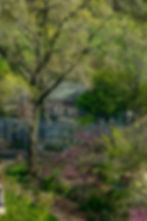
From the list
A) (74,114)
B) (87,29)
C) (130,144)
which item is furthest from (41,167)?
(74,114)

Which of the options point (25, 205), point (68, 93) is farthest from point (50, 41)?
point (68, 93)

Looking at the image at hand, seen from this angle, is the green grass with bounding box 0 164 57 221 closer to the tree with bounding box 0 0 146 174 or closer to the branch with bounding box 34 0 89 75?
the tree with bounding box 0 0 146 174

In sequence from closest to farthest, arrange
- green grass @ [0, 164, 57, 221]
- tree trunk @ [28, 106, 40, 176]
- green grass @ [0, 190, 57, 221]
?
green grass @ [0, 190, 57, 221]
green grass @ [0, 164, 57, 221]
tree trunk @ [28, 106, 40, 176]

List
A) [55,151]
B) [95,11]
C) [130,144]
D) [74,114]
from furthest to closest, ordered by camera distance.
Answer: [74,114] < [55,151] < [95,11] < [130,144]

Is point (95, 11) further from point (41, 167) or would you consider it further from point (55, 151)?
point (55, 151)

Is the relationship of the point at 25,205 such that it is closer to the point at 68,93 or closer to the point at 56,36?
the point at 56,36

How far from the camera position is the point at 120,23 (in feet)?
54.6

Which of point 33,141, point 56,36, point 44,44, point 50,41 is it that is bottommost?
point 33,141

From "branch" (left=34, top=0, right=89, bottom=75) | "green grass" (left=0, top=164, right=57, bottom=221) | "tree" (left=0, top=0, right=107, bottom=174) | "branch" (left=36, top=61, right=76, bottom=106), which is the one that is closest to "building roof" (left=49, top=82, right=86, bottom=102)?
"tree" (left=0, top=0, right=107, bottom=174)

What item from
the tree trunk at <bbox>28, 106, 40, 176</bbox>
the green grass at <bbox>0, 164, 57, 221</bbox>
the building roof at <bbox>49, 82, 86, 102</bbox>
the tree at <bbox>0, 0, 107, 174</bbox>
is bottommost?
the building roof at <bbox>49, 82, 86, 102</bbox>

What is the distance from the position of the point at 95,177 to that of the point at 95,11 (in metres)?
5.74

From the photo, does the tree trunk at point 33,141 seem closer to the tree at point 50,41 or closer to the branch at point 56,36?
the tree at point 50,41

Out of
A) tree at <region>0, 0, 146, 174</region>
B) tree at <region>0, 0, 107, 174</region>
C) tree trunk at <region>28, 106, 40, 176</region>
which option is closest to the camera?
tree at <region>0, 0, 107, 174</region>

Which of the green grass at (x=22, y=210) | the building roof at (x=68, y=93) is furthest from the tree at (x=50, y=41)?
the building roof at (x=68, y=93)
